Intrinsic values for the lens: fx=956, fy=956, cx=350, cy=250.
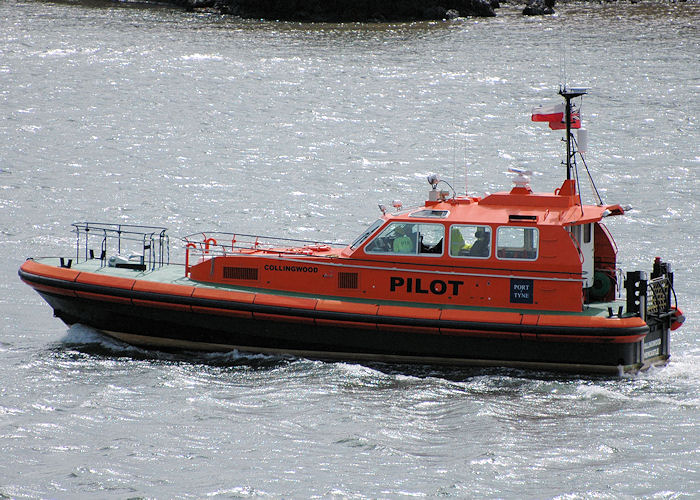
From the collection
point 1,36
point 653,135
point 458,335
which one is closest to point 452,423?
point 458,335

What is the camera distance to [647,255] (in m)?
16.1

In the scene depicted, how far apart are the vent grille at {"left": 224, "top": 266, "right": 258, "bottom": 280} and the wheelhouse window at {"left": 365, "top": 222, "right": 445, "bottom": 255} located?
1.51m

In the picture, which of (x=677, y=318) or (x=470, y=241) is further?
(x=677, y=318)

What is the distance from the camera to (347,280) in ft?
38.1

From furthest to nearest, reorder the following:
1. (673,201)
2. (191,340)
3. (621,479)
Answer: (673,201) → (191,340) → (621,479)

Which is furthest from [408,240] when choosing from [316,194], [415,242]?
[316,194]

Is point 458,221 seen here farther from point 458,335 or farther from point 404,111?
point 404,111

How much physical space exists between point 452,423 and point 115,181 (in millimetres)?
13169

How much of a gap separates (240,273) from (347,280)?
4.55ft

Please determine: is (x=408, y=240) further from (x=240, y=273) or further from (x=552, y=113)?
(x=552, y=113)

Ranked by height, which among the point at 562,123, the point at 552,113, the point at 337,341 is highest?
the point at 552,113

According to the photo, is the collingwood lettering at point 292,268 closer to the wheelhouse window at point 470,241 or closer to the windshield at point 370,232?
the windshield at point 370,232

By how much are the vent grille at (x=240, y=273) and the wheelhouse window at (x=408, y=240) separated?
151 cm

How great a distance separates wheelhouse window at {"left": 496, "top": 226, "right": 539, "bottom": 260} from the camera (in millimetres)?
11117
